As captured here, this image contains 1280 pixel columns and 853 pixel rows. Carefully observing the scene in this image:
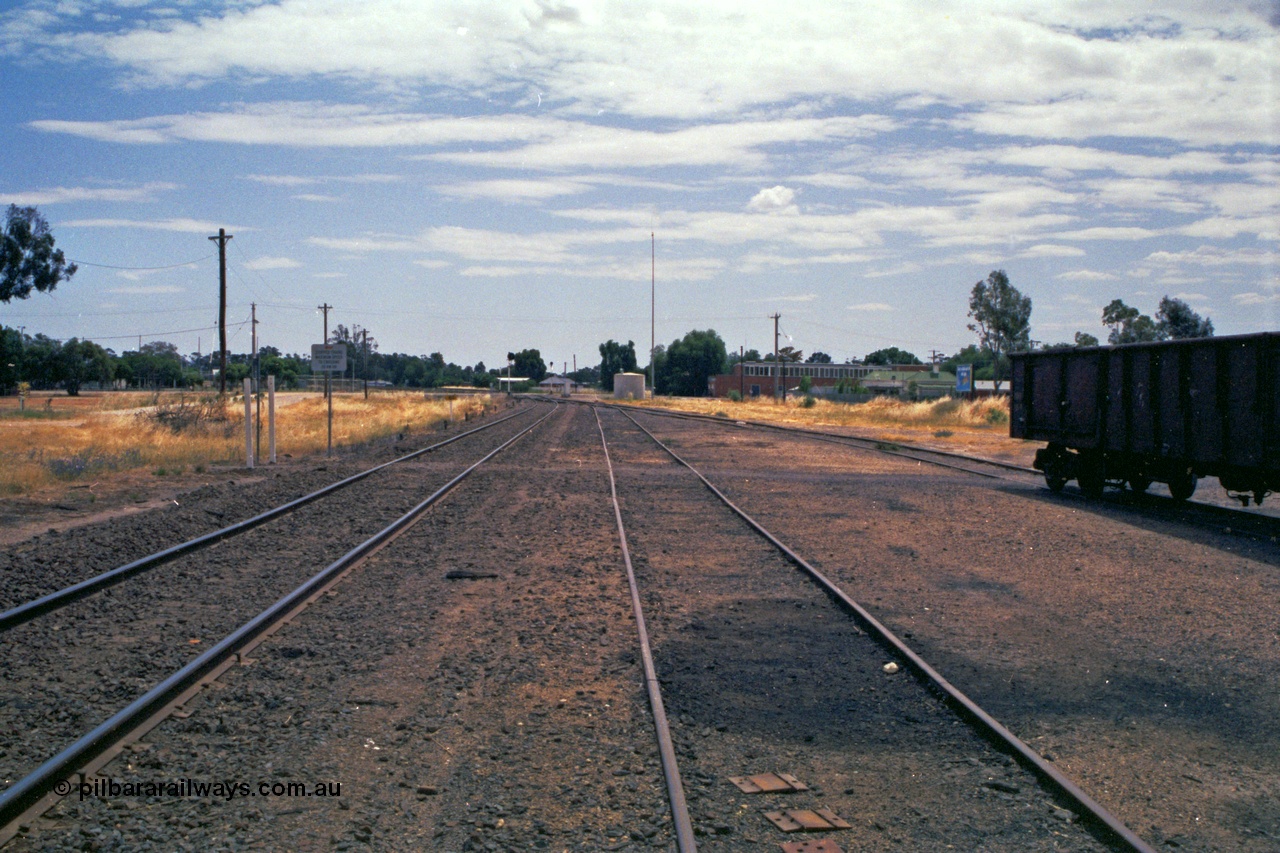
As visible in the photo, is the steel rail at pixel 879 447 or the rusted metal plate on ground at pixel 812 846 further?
the steel rail at pixel 879 447

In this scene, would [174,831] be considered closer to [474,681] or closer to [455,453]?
[474,681]

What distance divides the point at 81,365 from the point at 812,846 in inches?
4486

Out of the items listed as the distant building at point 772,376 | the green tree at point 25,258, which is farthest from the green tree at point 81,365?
the distant building at point 772,376

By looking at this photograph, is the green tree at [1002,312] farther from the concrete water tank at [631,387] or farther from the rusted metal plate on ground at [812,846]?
the rusted metal plate on ground at [812,846]

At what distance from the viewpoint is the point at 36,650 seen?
7.52m

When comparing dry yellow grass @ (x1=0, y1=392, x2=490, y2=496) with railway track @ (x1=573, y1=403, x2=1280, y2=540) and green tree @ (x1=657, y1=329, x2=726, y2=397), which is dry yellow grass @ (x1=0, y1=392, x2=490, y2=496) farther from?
green tree @ (x1=657, y1=329, x2=726, y2=397)

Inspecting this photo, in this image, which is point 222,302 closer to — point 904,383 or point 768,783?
point 768,783


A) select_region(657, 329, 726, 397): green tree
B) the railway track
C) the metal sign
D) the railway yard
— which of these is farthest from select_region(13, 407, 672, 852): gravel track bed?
select_region(657, 329, 726, 397): green tree

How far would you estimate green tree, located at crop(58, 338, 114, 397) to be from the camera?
100 metres

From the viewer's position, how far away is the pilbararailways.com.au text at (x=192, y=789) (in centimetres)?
487

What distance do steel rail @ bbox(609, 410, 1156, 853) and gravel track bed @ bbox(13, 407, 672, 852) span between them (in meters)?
1.93

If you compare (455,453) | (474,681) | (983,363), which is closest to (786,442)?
(455,453)

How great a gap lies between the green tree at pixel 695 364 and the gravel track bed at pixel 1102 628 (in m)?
144

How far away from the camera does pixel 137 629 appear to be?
323 inches
